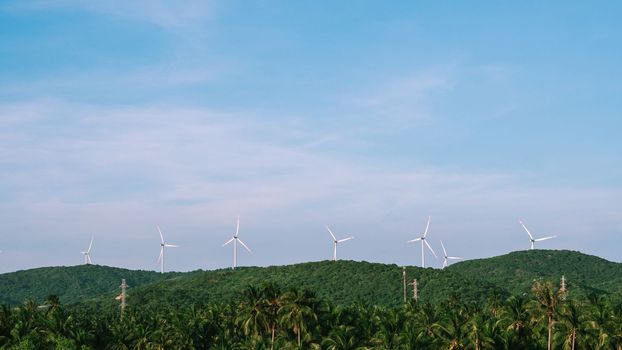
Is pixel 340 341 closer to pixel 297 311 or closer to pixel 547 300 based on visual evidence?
pixel 297 311

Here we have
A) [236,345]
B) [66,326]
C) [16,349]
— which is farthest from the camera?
[66,326]

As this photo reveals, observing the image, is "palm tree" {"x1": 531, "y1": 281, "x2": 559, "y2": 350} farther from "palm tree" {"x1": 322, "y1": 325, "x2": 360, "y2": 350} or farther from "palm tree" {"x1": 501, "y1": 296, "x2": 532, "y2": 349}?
"palm tree" {"x1": 322, "y1": 325, "x2": 360, "y2": 350}

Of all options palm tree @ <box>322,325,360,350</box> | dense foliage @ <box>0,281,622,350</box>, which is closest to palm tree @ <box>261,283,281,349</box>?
dense foliage @ <box>0,281,622,350</box>

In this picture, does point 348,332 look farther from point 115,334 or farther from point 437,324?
point 115,334

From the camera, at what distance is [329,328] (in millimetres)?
139500

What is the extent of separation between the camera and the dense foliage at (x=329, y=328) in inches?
4722

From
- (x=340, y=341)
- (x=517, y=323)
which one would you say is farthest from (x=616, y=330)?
(x=340, y=341)

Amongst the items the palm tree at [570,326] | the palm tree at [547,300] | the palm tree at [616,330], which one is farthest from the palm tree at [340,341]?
the palm tree at [616,330]

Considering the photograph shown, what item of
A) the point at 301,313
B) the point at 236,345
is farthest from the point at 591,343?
the point at 236,345

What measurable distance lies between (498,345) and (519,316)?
11215mm

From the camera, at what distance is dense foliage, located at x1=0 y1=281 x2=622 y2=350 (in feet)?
393

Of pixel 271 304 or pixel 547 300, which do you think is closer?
pixel 547 300

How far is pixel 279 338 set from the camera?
413 feet

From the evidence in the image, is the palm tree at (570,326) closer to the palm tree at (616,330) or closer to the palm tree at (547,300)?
the palm tree at (547,300)
